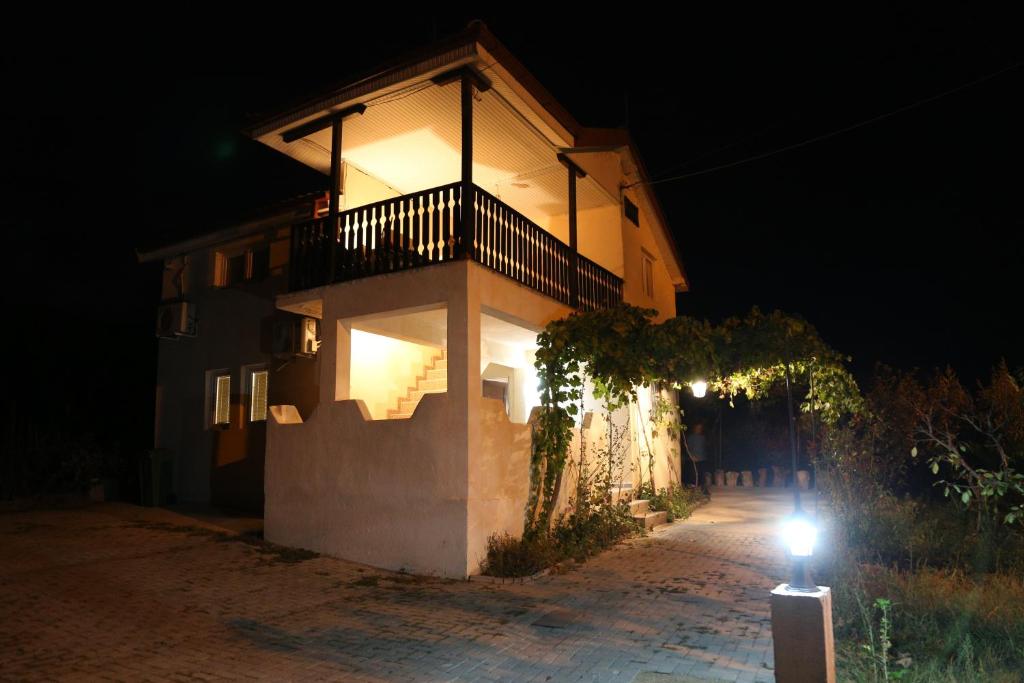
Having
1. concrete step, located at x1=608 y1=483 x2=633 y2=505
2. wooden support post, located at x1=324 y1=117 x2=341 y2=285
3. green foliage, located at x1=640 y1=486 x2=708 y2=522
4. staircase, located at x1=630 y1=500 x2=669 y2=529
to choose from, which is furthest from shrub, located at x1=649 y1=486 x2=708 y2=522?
wooden support post, located at x1=324 y1=117 x2=341 y2=285

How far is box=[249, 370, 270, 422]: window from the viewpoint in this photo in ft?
42.3

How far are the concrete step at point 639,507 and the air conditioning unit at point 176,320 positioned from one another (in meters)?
9.42

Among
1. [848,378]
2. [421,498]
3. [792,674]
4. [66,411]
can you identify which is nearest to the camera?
[792,674]

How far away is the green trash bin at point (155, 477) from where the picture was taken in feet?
42.1

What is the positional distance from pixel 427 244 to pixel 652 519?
6.47m

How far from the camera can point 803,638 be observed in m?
3.79

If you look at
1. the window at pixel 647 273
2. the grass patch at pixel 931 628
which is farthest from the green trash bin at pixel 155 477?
the grass patch at pixel 931 628

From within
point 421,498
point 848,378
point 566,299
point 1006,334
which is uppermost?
point 1006,334

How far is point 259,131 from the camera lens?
33.5ft

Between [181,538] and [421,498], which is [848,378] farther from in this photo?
[181,538]

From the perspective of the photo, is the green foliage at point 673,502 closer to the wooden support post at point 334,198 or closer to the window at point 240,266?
the wooden support post at point 334,198

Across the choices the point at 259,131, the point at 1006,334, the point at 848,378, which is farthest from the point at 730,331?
the point at 1006,334

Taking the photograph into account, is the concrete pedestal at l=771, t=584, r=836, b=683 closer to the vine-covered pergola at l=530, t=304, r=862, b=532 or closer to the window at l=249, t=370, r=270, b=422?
the vine-covered pergola at l=530, t=304, r=862, b=532

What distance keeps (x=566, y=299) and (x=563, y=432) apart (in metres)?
2.89
